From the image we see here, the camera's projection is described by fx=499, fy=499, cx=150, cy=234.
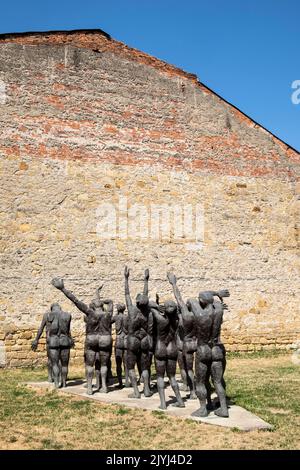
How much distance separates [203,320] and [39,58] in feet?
35.7

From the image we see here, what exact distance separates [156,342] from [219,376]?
1345 mm

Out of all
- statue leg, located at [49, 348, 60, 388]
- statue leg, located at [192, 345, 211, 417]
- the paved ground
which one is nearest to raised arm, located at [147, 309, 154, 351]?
the paved ground

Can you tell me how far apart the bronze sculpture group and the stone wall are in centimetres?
384

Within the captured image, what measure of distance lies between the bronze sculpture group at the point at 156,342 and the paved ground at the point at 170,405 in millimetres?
156

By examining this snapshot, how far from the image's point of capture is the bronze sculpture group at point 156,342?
732 cm

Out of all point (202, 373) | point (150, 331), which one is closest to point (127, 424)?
point (202, 373)

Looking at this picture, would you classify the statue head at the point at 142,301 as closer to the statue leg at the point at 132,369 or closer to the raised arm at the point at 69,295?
the statue leg at the point at 132,369

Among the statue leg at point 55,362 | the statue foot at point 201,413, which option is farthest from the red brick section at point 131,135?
the statue foot at point 201,413

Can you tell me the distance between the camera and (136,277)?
1492 centimetres

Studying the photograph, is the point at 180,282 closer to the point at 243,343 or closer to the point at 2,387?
the point at 243,343

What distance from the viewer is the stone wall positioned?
46.1 ft

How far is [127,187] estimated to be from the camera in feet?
50.1

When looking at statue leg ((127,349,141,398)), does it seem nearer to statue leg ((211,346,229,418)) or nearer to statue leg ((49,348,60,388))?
statue leg ((49,348,60,388))
